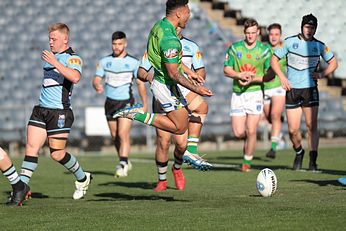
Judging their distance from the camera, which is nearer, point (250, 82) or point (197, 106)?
point (197, 106)

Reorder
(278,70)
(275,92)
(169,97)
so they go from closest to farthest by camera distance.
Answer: (169,97) < (278,70) < (275,92)

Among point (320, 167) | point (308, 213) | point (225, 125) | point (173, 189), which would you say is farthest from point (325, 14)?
point (308, 213)

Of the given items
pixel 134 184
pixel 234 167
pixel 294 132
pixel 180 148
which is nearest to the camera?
pixel 180 148

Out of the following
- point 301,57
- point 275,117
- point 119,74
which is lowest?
point 275,117

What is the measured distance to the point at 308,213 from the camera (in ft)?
27.2

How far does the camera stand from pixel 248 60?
48.9 ft

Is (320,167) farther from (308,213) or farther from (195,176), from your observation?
(308,213)

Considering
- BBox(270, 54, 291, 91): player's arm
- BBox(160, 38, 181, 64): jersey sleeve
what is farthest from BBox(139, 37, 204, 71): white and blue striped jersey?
BBox(160, 38, 181, 64): jersey sleeve

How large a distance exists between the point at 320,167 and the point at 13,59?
14.0 metres

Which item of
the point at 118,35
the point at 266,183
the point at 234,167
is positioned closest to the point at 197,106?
the point at 266,183

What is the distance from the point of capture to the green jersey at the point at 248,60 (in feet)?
48.9

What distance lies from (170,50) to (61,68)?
1465mm

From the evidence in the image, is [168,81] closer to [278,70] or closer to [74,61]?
[74,61]

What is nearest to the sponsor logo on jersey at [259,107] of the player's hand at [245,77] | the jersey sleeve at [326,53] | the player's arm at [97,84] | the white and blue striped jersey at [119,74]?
the player's hand at [245,77]
